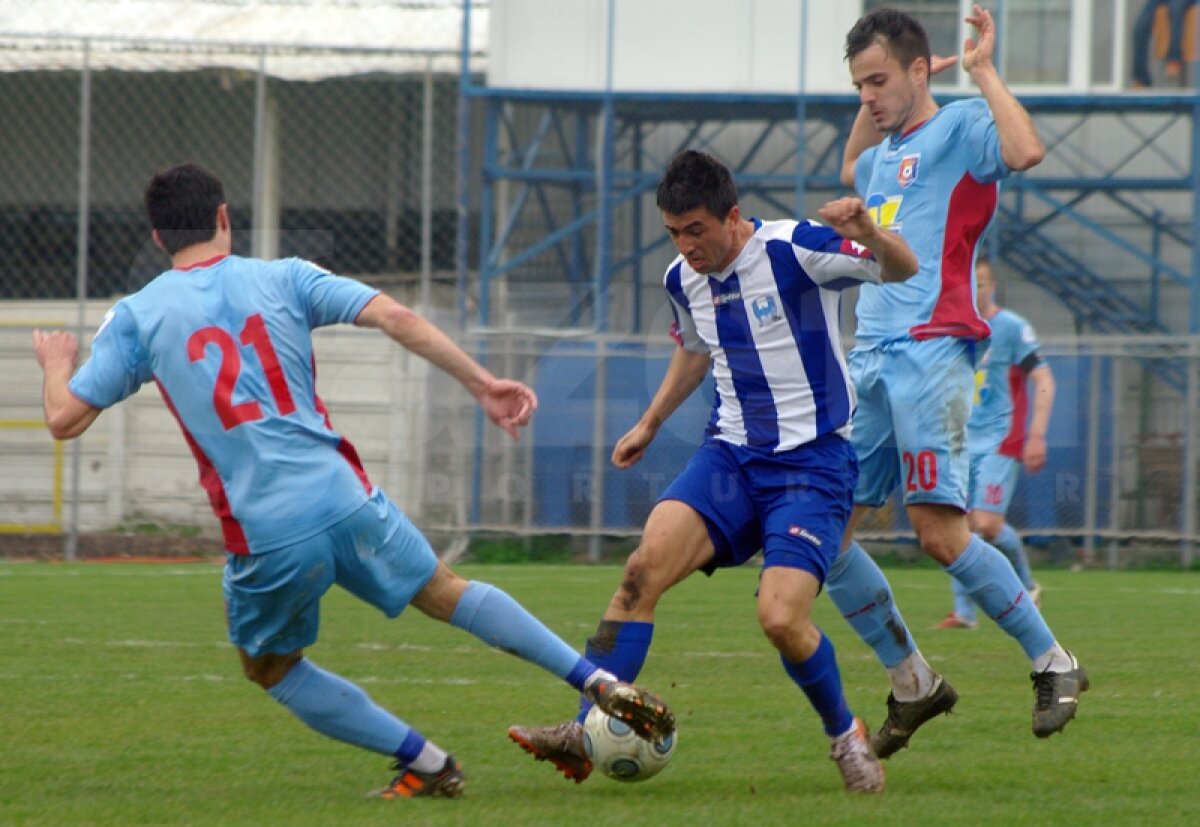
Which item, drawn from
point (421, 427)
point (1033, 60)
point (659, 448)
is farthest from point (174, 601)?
point (1033, 60)

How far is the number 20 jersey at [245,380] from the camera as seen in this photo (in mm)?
4328

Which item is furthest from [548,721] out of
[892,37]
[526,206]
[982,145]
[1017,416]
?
[526,206]

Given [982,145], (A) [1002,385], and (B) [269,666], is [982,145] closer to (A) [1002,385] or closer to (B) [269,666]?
(B) [269,666]

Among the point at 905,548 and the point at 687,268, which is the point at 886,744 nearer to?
the point at 687,268

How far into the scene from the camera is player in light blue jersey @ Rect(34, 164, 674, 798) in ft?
14.1

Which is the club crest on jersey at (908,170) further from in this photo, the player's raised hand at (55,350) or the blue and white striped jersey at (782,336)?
the player's raised hand at (55,350)

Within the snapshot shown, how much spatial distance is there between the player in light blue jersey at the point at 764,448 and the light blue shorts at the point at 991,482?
16.6 ft

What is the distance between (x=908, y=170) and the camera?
5496mm

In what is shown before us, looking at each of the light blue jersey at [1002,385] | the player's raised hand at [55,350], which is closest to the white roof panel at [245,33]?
the light blue jersey at [1002,385]

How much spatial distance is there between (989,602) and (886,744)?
21.6 inches

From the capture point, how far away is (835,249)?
4781mm

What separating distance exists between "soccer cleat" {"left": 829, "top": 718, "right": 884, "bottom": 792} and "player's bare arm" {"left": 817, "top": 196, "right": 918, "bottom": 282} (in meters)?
1.24

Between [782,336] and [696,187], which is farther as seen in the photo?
[782,336]

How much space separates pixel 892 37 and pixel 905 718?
2086mm
